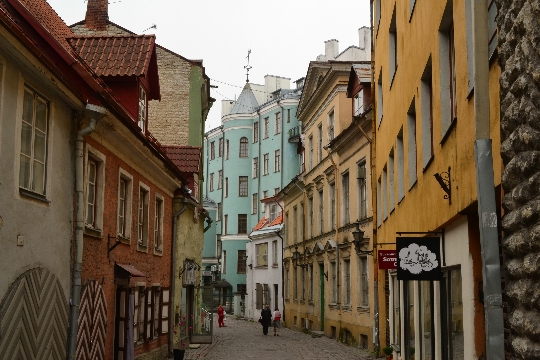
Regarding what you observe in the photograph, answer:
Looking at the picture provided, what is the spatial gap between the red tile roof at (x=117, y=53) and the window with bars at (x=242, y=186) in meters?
46.5

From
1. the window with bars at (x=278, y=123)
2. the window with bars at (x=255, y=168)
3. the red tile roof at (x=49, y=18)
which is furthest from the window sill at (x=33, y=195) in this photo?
the window with bars at (x=255, y=168)

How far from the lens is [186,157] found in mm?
26359

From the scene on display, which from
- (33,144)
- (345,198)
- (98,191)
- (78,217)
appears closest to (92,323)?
(78,217)

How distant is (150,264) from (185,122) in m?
10.7

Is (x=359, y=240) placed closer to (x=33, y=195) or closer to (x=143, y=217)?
(x=143, y=217)

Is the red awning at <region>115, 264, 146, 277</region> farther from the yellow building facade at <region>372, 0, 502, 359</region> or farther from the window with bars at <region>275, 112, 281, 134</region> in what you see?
the window with bars at <region>275, 112, 281, 134</region>

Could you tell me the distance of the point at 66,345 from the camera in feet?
38.5

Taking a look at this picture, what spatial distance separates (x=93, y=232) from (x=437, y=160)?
248 inches

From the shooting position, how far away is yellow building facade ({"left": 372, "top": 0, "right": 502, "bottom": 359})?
29.5 ft

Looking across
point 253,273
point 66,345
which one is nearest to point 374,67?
point 66,345

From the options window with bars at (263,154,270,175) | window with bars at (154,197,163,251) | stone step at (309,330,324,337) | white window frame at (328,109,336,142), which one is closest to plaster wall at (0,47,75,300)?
window with bars at (154,197,163,251)

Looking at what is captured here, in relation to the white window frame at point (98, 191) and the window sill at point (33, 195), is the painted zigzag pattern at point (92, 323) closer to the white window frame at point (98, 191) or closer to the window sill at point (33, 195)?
the white window frame at point (98, 191)

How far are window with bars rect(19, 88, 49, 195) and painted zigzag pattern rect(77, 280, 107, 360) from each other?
2860 millimetres

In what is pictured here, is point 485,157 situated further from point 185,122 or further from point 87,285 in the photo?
point 185,122
